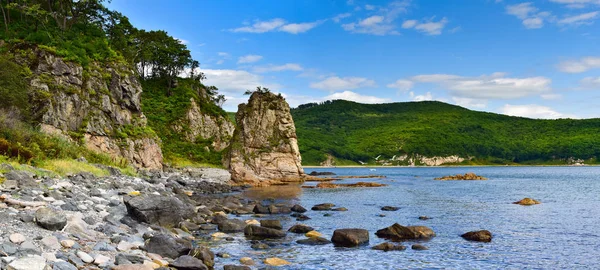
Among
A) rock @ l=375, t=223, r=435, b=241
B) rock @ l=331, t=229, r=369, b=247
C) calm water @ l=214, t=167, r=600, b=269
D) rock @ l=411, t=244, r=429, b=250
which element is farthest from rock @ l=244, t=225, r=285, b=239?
rock @ l=411, t=244, r=429, b=250

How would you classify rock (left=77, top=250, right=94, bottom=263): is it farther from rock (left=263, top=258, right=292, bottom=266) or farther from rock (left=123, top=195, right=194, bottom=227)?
rock (left=123, top=195, right=194, bottom=227)

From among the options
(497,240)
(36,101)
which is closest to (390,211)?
(497,240)

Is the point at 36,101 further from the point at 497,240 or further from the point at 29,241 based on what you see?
the point at 497,240

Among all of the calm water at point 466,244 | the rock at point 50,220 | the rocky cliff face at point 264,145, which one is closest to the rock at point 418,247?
the calm water at point 466,244

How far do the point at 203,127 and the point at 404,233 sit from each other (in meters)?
80.2

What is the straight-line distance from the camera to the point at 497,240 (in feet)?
81.5

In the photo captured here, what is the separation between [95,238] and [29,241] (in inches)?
136

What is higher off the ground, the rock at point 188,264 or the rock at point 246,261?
the rock at point 188,264

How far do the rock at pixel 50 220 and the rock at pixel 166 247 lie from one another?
10.6ft

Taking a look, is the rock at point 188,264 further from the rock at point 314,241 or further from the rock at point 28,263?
the rock at point 314,241

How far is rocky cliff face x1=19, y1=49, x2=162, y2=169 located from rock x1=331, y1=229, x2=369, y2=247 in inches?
1434

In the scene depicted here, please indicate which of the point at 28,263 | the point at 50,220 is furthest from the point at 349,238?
the point at 28,263

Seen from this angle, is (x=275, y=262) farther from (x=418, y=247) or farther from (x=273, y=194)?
(x=273, y=194)

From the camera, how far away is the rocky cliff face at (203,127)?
94.4 metres
